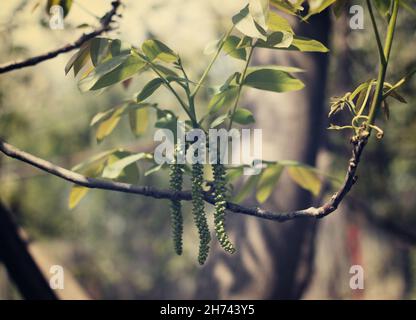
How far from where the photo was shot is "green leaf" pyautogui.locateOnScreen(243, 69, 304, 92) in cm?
104

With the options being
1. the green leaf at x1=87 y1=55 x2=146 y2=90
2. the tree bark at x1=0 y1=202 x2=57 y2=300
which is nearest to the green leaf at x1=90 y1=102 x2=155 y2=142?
the green leaf at x1=87 y1=55 x2=146 y2=90

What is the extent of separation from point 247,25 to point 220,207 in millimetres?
342

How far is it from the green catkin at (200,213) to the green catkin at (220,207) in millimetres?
A: 25

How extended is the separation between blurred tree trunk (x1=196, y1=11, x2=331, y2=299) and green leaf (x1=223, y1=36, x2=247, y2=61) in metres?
1.05

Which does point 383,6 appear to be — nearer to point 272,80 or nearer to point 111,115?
point 272,80

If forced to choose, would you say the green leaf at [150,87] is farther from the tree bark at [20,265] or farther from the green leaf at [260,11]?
the tree bark at [20,265]

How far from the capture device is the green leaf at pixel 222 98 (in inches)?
40.9

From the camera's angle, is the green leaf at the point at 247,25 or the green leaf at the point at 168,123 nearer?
the green leaf at the point at 247,25

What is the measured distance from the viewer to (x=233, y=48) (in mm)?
992

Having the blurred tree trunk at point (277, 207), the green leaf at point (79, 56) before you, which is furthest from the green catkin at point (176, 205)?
the blurred tree trunk at point (277, 207)

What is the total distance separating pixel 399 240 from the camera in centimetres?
280

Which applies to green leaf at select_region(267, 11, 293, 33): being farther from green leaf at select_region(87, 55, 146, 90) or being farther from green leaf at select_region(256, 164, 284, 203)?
green leaf at select_region(256, 164, 284, 203)

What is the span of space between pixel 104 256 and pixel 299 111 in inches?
221
